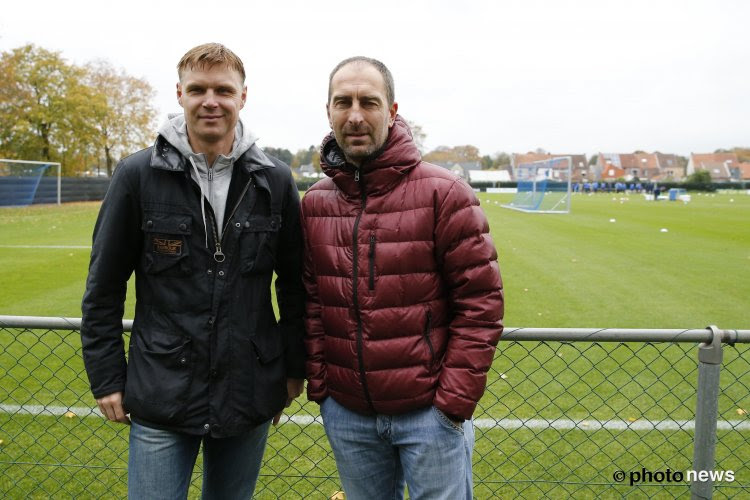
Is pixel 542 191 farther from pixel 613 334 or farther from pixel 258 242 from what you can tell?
pixel 258 242

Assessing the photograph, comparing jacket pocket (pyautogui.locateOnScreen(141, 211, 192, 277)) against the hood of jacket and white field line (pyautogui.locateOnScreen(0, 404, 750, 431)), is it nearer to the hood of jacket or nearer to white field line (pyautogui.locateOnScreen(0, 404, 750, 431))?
the hood of jacket

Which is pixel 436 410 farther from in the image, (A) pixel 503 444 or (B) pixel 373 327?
(A) pixel 503 444

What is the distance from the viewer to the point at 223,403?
6.90 feet

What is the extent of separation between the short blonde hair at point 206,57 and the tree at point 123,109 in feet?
160

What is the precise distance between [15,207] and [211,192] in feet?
103

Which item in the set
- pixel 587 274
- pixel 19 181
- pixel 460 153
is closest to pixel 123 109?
pixel 19 181

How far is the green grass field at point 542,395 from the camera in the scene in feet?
11.5

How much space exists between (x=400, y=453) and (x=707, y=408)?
137cm

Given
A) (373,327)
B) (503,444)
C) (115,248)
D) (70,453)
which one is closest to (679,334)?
(373,327)

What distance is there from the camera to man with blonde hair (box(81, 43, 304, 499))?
80.9 inches

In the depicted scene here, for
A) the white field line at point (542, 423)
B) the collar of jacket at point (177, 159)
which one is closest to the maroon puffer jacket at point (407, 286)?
the collar of jacket at point (177, 159)

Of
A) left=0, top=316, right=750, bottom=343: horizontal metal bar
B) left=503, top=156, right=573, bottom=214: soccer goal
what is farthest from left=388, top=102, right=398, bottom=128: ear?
left=503, top=156, right=573, bottom=214: soccer goal

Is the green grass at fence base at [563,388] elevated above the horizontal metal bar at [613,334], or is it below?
below

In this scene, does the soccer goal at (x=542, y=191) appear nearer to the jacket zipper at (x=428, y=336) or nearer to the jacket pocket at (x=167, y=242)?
the jacket zipper at (x=428, y=336)
